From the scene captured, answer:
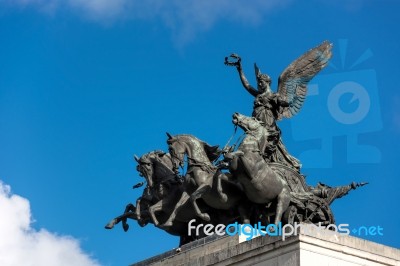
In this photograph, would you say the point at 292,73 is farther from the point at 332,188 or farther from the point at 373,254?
the point at 373,254

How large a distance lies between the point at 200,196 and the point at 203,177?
1.48ft

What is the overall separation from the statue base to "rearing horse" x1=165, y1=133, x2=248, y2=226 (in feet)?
5.46

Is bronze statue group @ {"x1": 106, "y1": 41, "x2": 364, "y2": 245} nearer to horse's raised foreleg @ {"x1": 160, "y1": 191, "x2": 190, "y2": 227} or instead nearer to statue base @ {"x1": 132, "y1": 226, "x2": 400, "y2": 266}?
horse's raised foreleg @ {"x1": 160, "y1": 191, "x2": 190, "y2": 227}

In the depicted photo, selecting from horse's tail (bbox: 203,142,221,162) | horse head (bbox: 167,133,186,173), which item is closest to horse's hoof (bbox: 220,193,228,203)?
horse head (bbox: 167,133,186,173)

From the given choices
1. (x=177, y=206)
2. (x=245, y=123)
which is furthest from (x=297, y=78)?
(x=177, y=206)

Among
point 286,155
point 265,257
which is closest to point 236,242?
point 265,257

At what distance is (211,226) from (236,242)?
211cm

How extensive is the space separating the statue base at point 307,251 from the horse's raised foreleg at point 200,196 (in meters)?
1.73

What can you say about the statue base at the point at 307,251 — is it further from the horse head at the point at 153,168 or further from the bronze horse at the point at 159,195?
the horse head at the point at 153,168

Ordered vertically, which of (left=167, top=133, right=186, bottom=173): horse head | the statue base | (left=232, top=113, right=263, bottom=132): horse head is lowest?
the statue base

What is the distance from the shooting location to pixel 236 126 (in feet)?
65.5

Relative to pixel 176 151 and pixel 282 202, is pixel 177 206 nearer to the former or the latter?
pixel 176 151

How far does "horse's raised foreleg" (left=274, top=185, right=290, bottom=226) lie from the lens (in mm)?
19000

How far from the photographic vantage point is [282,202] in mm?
19156
